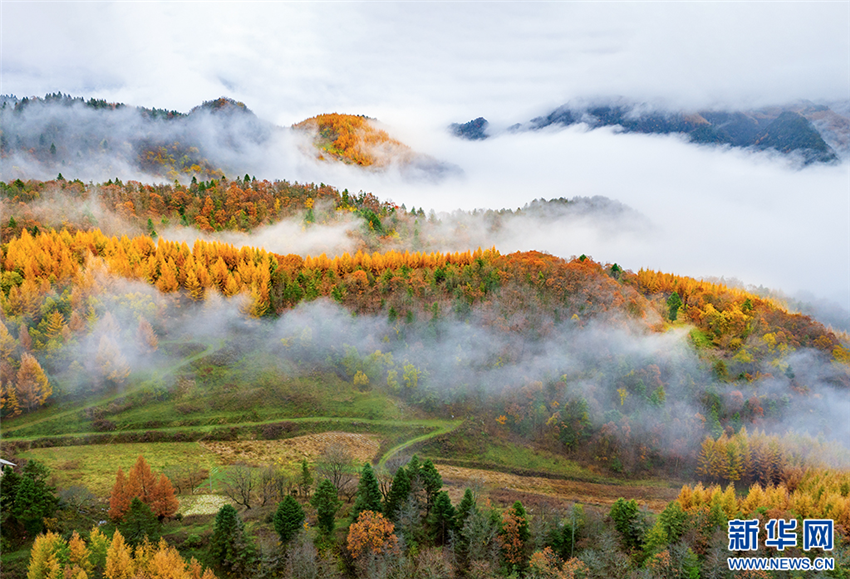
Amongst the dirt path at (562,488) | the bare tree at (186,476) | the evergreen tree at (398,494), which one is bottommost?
the dirt path at (562,488)

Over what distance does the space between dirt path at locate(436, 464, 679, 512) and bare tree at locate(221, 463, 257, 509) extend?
118 ft

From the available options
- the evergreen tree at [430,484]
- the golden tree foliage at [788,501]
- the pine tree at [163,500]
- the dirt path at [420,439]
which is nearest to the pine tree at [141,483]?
the pine tree at [163,500]

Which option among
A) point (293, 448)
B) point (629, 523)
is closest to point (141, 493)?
point (293, 448)

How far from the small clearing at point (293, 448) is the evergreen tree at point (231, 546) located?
3183cm

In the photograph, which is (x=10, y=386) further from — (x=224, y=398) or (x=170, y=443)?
(x=224, y=398)

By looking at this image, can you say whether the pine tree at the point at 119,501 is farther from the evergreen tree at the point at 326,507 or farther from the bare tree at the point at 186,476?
the evergreen tree at the point at 326,507

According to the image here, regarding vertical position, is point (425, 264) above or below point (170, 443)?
above

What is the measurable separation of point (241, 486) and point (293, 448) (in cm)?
2482

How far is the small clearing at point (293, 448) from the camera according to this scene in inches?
3674

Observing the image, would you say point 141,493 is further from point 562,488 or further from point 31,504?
point 562,488

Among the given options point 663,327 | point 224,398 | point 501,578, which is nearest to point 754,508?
point 501,578

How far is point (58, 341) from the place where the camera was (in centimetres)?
10250

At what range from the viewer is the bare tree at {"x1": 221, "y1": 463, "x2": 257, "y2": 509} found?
73631 millimetres

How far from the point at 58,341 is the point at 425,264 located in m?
107
